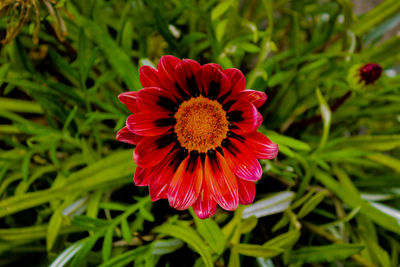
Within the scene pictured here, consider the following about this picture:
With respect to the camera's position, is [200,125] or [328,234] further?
[328,234]

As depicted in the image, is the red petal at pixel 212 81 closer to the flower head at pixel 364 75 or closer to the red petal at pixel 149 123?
the red petal at pixel 149 123

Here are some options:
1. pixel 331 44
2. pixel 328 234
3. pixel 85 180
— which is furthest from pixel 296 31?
pixel 85 180

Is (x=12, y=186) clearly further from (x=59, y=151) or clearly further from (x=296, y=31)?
(x=296, y=31)

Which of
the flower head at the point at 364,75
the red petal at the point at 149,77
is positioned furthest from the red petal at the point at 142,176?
the flower head at the point at 364,75

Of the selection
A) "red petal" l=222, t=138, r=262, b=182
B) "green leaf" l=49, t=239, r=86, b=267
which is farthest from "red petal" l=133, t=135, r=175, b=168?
"green leaf" l=49, t=239, r=86, b=267

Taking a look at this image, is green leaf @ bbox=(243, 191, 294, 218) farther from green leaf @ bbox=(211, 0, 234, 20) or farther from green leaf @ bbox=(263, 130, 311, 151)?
green leaf @ bbox=(211, 0, 234, 20)

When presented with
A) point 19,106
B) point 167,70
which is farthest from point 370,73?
point 19,106
